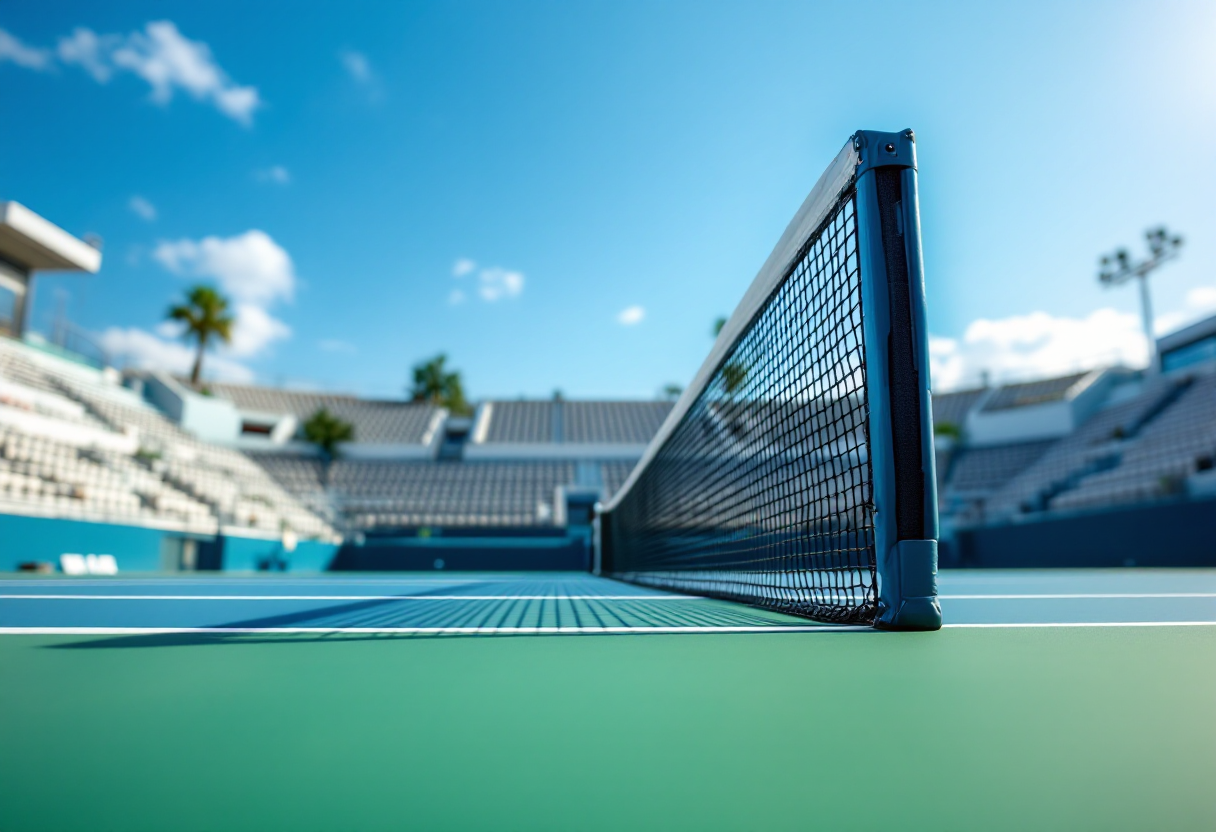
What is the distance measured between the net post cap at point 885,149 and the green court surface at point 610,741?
134cm

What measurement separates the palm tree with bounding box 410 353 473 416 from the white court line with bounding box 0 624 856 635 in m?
38.2

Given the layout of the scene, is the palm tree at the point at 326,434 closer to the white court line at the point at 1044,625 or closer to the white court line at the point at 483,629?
the white court line at the point at 483,629

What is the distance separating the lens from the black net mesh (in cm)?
228

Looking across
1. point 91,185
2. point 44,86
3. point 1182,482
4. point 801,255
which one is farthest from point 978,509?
point 44,86

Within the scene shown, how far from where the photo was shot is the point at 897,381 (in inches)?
76.6

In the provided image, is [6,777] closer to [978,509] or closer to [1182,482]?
[1182,482]

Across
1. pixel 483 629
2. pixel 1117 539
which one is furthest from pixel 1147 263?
pixel 483 629

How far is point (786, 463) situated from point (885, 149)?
4.36 feet

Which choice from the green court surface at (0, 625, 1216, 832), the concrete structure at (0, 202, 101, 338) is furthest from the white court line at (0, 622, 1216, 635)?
the concrete structure at (0, 202, 101, 338)

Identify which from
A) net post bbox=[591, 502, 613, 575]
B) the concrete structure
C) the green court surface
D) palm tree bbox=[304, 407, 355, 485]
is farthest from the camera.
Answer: palm tree bbox=[304, 407, 355, 485]

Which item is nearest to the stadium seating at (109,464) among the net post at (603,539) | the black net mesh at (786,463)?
the net post at (603,539)

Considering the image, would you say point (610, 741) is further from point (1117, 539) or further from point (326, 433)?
point (326, 433)

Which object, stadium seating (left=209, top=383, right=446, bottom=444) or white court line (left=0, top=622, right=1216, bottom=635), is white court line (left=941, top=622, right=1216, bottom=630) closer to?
white court line (left=0, top=622, right=1216, bottom=635)

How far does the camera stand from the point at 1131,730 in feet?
2.71
